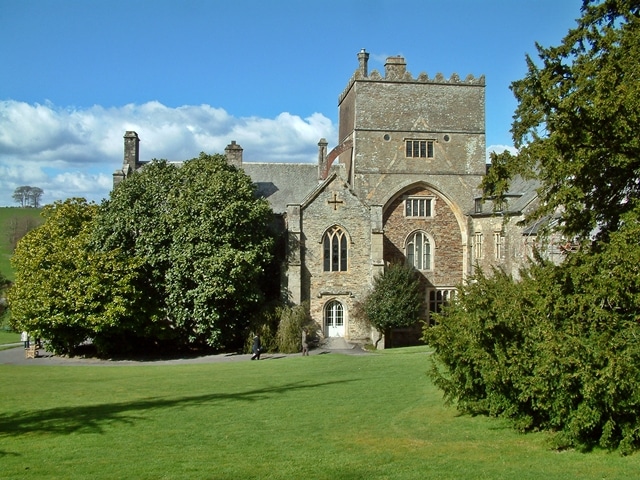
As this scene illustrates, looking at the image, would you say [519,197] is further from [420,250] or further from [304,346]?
[304,346]

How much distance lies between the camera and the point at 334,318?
1457 inches

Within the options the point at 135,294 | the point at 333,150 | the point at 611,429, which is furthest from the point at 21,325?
the point at 611,429

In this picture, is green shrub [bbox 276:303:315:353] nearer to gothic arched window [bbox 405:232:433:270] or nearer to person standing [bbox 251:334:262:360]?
person standing [bbox 251:334:262:360]

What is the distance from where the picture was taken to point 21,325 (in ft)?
108

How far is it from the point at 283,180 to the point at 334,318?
11119 mm

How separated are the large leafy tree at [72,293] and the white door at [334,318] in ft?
34.3

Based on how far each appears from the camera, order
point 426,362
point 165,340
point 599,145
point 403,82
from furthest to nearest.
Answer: point 403,82 < point 165,340 < point 426,362 < point 599,145

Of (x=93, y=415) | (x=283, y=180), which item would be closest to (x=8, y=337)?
(x=283, y=180)

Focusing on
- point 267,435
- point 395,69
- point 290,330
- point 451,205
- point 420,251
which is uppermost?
point 395,69

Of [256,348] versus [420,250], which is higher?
[420,250]

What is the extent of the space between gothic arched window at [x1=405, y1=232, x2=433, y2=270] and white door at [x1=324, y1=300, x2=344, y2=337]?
560 cm

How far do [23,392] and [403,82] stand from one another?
2757 cm

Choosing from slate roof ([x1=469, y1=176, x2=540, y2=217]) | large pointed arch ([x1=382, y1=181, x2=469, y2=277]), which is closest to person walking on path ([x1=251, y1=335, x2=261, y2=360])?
large pointed arch ([x1=382, y1=181, x2=469, y2=277])

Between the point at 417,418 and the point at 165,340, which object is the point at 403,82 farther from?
the point at 417,418
